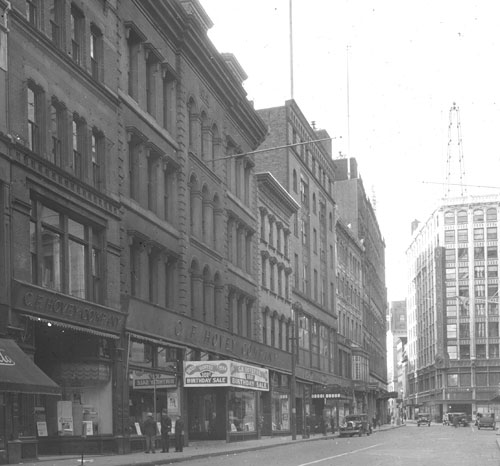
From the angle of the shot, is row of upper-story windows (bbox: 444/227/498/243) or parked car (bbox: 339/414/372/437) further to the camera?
row of upper-story windows (bbox: 444/227/498/243)

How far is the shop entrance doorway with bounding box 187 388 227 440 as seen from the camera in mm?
40844

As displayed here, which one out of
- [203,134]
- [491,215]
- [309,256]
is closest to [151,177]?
[203,134]

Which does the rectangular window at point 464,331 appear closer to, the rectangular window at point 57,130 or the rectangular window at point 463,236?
the rectangular window at point 463,236

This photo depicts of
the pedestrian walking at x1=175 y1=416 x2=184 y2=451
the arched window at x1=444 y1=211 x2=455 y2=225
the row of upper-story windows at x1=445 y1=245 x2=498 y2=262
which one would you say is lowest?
the pedestrian walking at x1=175 y1=416 x2=184 y2=451

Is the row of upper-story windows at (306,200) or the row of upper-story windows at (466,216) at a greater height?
the row of upper-story windows at (466,216)

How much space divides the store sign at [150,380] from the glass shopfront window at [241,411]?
8.72 m

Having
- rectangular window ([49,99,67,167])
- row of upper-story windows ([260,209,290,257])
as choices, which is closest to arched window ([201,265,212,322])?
row of upper-story windows ([260,209,290,257])

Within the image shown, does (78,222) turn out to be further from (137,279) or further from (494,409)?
(494,409)

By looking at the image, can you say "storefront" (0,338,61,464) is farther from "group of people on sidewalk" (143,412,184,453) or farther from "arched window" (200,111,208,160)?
"arched window" (200,111,208,160)

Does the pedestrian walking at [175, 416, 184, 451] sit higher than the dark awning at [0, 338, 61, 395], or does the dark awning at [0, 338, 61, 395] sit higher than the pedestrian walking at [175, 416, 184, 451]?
the dark awning at [0, 338, 61, 395]

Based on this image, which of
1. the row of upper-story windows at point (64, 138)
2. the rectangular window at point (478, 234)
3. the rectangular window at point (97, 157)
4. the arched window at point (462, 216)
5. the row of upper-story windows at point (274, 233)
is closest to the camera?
the row of upper-story windows at point (64, 138)

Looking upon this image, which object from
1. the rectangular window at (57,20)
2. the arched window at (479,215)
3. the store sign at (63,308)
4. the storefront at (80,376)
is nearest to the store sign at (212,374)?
the storefront at (80,376)

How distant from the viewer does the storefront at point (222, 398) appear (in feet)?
125

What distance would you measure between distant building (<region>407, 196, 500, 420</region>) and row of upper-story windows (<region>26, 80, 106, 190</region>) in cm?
11119
